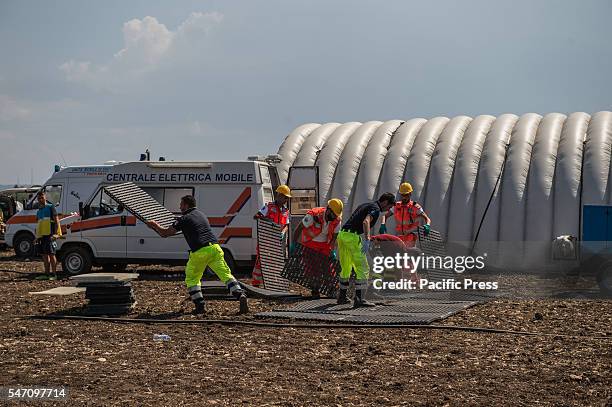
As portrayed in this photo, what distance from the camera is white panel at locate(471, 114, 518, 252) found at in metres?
24.1

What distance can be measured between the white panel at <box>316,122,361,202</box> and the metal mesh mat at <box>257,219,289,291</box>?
9529mm

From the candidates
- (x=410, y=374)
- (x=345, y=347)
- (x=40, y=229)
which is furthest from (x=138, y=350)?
(x=40, y=229)

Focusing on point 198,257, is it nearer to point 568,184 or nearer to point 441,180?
point 441,180

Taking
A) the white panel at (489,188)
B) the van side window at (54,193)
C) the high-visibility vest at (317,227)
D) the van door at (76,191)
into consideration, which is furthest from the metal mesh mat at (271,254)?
the van side window at (54,193)

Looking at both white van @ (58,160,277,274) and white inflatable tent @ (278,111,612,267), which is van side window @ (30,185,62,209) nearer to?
white van @ (58,160,277,274)

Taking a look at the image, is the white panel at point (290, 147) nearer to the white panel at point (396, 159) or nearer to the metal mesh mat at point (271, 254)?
the white panel at point (396, 159)

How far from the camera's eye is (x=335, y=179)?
2659cm

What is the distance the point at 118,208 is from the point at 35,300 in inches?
207

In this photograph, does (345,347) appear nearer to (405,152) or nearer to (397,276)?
(397,276)

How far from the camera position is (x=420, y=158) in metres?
26.0

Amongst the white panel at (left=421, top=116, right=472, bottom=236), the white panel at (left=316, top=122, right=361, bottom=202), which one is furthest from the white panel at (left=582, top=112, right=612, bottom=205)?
the white panel at (left=316, top=122, right=361, bottom=202)

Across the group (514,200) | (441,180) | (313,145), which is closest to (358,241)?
(514,200)

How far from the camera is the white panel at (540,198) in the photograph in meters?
22.8

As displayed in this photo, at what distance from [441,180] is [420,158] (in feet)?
3.80
